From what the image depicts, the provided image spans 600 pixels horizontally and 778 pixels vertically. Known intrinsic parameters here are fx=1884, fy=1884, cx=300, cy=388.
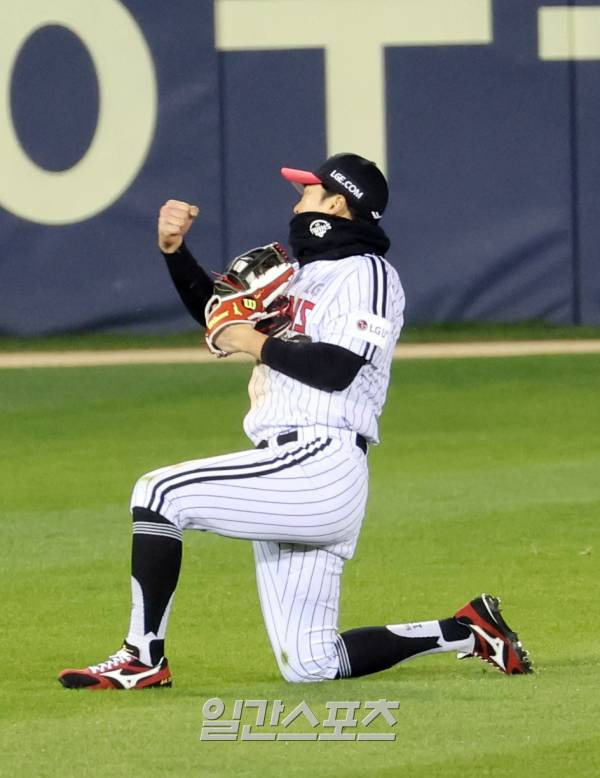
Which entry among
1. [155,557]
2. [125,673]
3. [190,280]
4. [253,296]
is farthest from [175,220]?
[125,673]

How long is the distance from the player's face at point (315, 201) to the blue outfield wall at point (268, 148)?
357 inches

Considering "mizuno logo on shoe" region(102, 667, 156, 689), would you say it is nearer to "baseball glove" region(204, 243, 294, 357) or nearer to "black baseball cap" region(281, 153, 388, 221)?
"baseball glove" region(204, 243, 294, 357)

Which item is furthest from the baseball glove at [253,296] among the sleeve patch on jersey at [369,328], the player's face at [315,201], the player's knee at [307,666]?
the player's knee at [307,666]

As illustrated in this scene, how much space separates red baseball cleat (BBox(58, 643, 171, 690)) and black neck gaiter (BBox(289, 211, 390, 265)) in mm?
1186

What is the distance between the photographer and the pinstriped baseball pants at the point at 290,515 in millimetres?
4836

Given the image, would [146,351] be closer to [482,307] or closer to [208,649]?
[482,307]

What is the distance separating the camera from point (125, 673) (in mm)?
4922

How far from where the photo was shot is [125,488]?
888 centimetres

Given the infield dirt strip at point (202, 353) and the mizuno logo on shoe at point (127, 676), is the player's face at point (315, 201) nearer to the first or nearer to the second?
the mizuno logo on shoe at point (127, 676)

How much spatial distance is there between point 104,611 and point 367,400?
1.69 m

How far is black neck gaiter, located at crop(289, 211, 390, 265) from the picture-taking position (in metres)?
5.14

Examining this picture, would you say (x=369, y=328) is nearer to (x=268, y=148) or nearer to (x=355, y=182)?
(x=355, y=182)

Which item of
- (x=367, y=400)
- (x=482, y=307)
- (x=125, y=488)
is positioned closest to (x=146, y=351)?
(x=482, y=307)

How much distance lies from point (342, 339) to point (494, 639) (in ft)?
3.13
